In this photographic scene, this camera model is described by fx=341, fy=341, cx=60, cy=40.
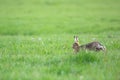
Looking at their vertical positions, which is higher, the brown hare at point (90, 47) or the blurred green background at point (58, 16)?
the blurred green background at point (58, 16)

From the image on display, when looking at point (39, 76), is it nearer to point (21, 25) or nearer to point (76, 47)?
point (76, 47)

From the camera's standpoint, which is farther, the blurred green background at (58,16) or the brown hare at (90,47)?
the blurred green background at (58,16)

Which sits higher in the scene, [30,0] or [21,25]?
[30,0]

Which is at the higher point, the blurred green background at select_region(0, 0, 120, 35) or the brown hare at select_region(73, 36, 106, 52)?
the blurred green background at select_region(0, 0, 120, 35)

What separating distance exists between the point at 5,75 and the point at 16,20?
86.8ft

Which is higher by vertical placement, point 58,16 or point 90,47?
point 58,16

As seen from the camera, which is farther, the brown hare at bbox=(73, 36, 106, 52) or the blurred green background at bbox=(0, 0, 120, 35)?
the blurred green background at bbox=(0, 0, 120, 35)

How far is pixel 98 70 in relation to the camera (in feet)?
27.5

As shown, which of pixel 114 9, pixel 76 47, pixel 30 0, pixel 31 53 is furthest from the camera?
pixel 30 0

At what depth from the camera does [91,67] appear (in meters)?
8.69

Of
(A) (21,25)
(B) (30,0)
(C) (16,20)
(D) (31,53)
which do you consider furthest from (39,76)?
(B) (30,0)

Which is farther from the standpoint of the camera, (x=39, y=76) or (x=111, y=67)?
(x=111, y=67)

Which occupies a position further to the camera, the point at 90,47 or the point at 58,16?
the point at 58,16

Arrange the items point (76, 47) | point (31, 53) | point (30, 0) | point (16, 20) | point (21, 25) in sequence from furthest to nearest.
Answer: point (30, 0)
point (16, 20)
point (21, 25)
point (31, 53)
point (76, 47)
